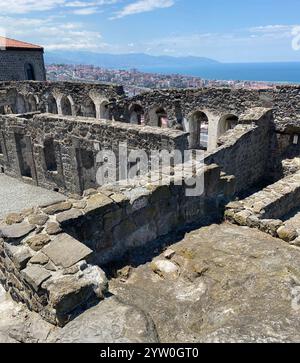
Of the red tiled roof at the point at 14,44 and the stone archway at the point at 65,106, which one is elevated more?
the red tiled roof at the point at 14,44

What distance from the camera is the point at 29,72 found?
3472 centimetres

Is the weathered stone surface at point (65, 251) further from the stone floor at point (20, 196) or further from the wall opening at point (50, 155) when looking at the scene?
the wall opening at point (50, 155)

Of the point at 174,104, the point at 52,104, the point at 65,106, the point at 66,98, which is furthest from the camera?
the point at 52,104

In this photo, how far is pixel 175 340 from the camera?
3482 mm

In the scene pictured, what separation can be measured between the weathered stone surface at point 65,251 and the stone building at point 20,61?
1272 inches

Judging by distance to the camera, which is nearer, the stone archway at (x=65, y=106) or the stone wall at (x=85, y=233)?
the stone wall at (x=85, y=233)

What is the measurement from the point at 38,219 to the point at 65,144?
8.74 metres

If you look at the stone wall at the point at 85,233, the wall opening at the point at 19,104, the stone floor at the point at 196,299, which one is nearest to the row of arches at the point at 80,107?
the wall opening at the point at 19,104

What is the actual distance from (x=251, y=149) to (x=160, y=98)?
21.3ft

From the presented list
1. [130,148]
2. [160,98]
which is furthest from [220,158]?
[160,98]

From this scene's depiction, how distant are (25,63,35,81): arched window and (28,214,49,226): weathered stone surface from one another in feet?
109

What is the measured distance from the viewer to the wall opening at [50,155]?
14.6 metres

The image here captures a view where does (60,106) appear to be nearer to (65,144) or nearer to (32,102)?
(32,102)

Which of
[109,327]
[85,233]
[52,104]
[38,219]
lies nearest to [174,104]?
[52,104]
